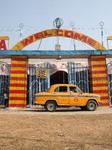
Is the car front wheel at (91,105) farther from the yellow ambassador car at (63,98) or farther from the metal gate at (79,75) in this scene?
the metal gate at (79,75)

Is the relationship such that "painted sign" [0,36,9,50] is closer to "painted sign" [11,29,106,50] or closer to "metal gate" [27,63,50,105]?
"painted sign" [11,29,106,50]

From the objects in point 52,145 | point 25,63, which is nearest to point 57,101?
point 25,63

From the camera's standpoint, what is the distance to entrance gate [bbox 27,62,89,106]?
2122cm

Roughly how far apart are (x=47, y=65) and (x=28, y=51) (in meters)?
2.26

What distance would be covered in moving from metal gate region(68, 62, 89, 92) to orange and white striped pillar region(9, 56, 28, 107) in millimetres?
3935

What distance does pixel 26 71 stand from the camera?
67.4 feet

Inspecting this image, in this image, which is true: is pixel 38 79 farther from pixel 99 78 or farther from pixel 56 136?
pixel 56 136

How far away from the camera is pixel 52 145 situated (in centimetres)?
718

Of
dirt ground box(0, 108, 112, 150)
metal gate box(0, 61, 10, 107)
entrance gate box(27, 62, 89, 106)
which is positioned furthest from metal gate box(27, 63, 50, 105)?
dirt ground box(0, 108, 112, 150)

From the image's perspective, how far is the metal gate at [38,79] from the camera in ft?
69.6

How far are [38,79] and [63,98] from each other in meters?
4.77

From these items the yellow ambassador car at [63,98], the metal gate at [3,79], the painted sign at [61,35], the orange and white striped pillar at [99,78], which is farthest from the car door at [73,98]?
the metal gate at [3,79]

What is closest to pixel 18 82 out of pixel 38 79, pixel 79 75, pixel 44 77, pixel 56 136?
pixel 38 79

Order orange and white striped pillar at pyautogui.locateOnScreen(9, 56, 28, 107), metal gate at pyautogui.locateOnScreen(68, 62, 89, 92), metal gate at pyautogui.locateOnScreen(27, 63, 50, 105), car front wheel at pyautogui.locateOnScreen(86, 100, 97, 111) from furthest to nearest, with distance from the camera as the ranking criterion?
metal gate at pyautogui.locateOnScreen(68, 62, 89, 92)
metal gate at pyautogui.locateOnScreen(27, 63, 50, 105)
orange and white striped pillar at pyautogui.locateOnScreen(9, 56, 28, 107)
car front wheel at pyautogui.locateOnScreen(86, 100, 97, 111)
